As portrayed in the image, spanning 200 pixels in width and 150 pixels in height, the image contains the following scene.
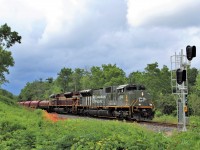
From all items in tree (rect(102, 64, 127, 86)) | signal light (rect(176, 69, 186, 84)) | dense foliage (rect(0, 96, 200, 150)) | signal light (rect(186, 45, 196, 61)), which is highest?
tree (rect(102, 64, 127, 86))

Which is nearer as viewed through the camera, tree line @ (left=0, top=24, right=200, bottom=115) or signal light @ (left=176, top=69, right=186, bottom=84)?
signal light @ (left=176, top=69, right=186, bottom=84)

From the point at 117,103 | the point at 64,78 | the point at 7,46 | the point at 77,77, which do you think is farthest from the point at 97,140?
the point at 64,78

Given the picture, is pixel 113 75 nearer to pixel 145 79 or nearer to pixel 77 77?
pixel 145 79

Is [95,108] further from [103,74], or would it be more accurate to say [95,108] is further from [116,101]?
[103,74]

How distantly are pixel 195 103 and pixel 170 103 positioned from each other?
22.6ft

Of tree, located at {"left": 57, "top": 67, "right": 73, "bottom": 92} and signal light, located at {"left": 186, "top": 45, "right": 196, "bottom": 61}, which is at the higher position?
tree, located at {"left": 57, "top": 67, "right": 73, "bottom": 92}

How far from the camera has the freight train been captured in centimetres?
3297

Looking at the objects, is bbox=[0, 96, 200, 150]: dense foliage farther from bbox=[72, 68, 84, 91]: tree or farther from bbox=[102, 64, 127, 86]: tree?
bbox=[72, 68, 84, 91]: tree

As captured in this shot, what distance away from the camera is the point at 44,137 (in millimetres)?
10875

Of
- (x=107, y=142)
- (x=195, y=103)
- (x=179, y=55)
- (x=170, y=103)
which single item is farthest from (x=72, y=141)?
(x=170, y=103)

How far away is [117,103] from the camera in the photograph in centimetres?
3494

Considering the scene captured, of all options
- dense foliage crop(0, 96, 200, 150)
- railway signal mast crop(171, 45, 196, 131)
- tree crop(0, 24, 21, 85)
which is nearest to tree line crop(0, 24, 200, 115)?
tree crop(0, 24, 21, 85)

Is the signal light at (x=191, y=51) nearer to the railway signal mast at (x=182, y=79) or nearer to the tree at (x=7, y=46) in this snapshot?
the railway signal mast at (x=182, y=79)

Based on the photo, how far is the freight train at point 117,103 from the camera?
108ft
